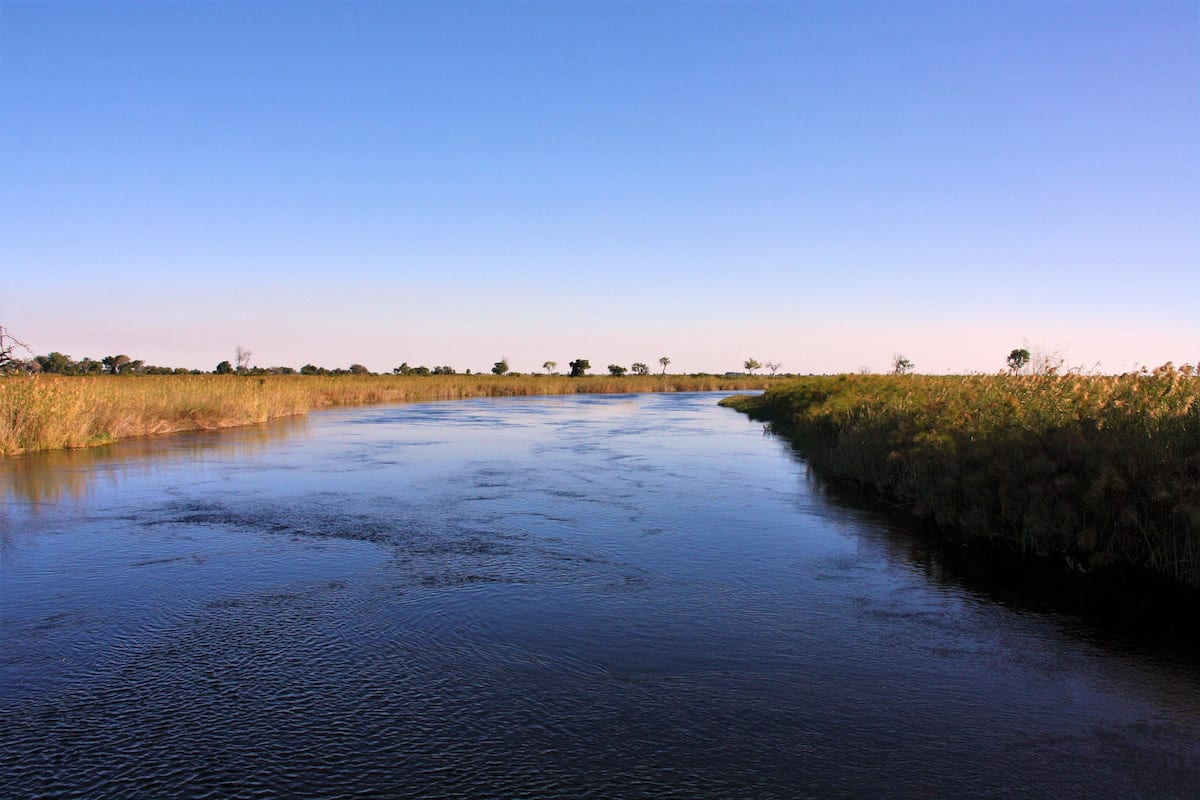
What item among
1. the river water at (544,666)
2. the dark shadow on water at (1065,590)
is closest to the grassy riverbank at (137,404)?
the river water at (544,666)

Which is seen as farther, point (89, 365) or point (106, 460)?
point (89, 365)

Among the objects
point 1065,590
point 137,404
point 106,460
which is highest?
point 137,404

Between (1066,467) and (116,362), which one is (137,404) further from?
(116,362)

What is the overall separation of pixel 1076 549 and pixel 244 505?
1191cm

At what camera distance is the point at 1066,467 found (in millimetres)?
9234

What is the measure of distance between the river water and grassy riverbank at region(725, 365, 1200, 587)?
1.45 metres

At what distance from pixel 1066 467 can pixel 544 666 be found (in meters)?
7.10

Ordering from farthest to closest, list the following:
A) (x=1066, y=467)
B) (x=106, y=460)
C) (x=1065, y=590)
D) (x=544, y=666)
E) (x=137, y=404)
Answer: (x=137, y=404) → (x=106, y=460) → (x=1066, y=467) → (x=1065, y=590) → (x=544, y=666)

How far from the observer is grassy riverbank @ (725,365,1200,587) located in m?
8.20

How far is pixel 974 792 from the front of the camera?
4305mm

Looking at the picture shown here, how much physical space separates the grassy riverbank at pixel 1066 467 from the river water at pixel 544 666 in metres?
1.45

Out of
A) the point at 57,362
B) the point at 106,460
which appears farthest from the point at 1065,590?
the point at 57,362

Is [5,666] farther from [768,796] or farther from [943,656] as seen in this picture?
[943,656]

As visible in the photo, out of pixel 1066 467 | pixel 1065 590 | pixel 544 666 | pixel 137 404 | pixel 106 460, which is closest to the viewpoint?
pixel 544 666
